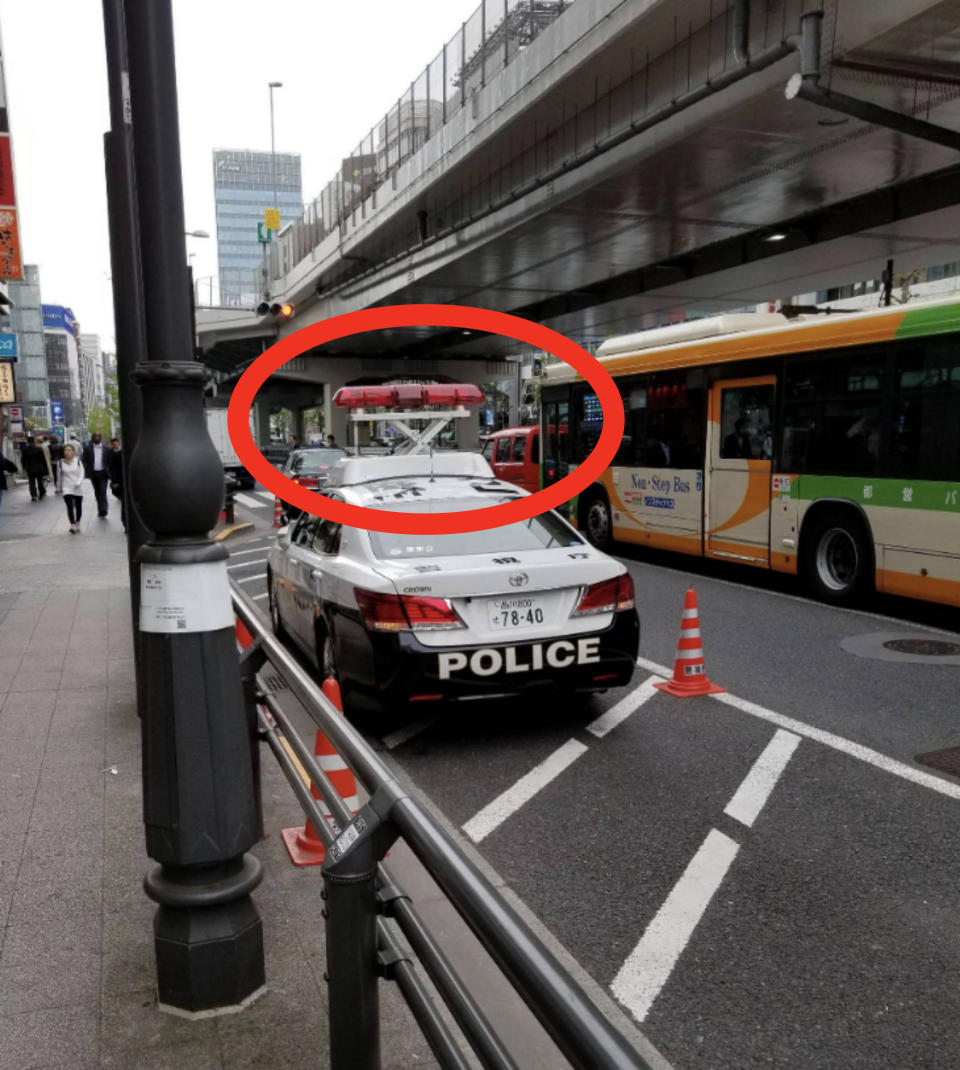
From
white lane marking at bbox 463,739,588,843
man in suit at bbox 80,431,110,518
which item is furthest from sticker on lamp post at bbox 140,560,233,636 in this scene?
man in suit at bbox 80,431,110,518

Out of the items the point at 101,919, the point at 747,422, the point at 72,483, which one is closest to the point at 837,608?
the point at 747,422

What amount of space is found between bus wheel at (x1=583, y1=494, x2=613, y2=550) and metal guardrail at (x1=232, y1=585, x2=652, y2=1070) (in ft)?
42.5

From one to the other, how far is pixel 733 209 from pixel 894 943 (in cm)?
1719

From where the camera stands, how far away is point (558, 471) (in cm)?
1741

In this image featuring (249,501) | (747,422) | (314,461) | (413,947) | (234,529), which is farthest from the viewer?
(249,501)

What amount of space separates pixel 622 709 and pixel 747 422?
6.52m

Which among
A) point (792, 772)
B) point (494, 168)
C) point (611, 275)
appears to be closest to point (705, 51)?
point (494, 168)

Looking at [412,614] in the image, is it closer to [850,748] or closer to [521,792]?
[521,792]

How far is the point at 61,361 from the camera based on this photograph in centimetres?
15625

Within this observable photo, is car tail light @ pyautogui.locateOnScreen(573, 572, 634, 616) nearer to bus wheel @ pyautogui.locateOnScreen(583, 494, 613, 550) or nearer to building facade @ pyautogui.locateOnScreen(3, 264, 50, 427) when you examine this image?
bus wheel @ pyautogui.locateOnScreen(583, 494, 613, 550)

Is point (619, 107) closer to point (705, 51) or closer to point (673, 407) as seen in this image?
point (705, 51)

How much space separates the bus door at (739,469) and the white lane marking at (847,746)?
210 inches

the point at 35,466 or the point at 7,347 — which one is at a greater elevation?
A: the point at 7,347

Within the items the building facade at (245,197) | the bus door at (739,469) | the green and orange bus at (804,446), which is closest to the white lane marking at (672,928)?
the green and orange bus at (804,446)
